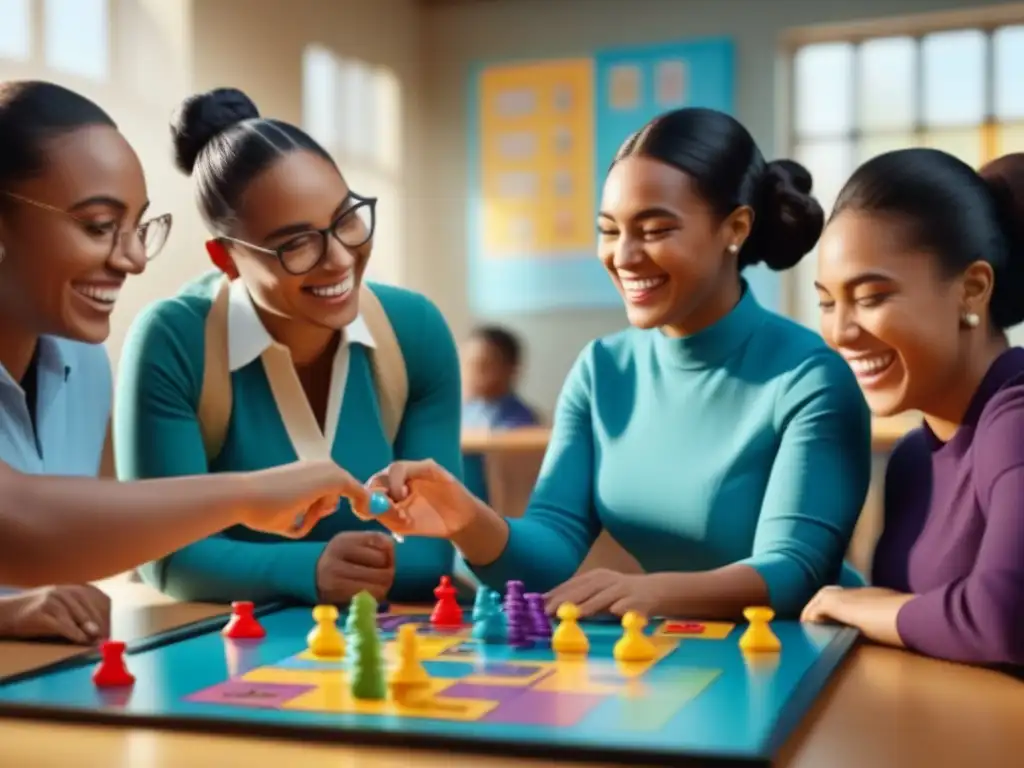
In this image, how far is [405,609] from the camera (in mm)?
1594

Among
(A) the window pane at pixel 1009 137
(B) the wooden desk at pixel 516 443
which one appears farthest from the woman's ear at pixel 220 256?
(A) the window pane at pixel 1009 137

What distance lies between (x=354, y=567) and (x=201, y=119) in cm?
67

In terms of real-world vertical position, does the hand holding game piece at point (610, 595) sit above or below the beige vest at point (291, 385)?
below

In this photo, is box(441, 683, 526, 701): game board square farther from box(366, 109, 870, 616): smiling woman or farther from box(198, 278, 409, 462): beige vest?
box(198, 278, 409, 462): beige vest

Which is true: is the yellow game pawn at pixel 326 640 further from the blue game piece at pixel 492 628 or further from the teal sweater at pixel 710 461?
the teal sweater at pixel 710 461

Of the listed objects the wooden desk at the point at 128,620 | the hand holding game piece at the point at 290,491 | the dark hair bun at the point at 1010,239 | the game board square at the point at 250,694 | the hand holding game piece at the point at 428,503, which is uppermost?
the dark hair bun at the point at 1010,239

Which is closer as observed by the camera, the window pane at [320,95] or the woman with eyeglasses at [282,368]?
the woman with eyeglasses at [282,368]

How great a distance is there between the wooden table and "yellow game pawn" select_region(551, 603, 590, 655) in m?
0.24

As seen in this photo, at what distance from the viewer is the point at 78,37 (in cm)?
532

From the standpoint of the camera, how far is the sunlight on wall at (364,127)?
23.4 ft

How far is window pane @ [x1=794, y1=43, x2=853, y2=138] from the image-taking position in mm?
7457

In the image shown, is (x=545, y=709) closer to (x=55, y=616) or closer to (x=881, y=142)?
(x=55, y=616)

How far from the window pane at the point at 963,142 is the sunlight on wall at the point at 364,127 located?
310cm

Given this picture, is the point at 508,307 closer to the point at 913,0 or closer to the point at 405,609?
the point at 913,0
